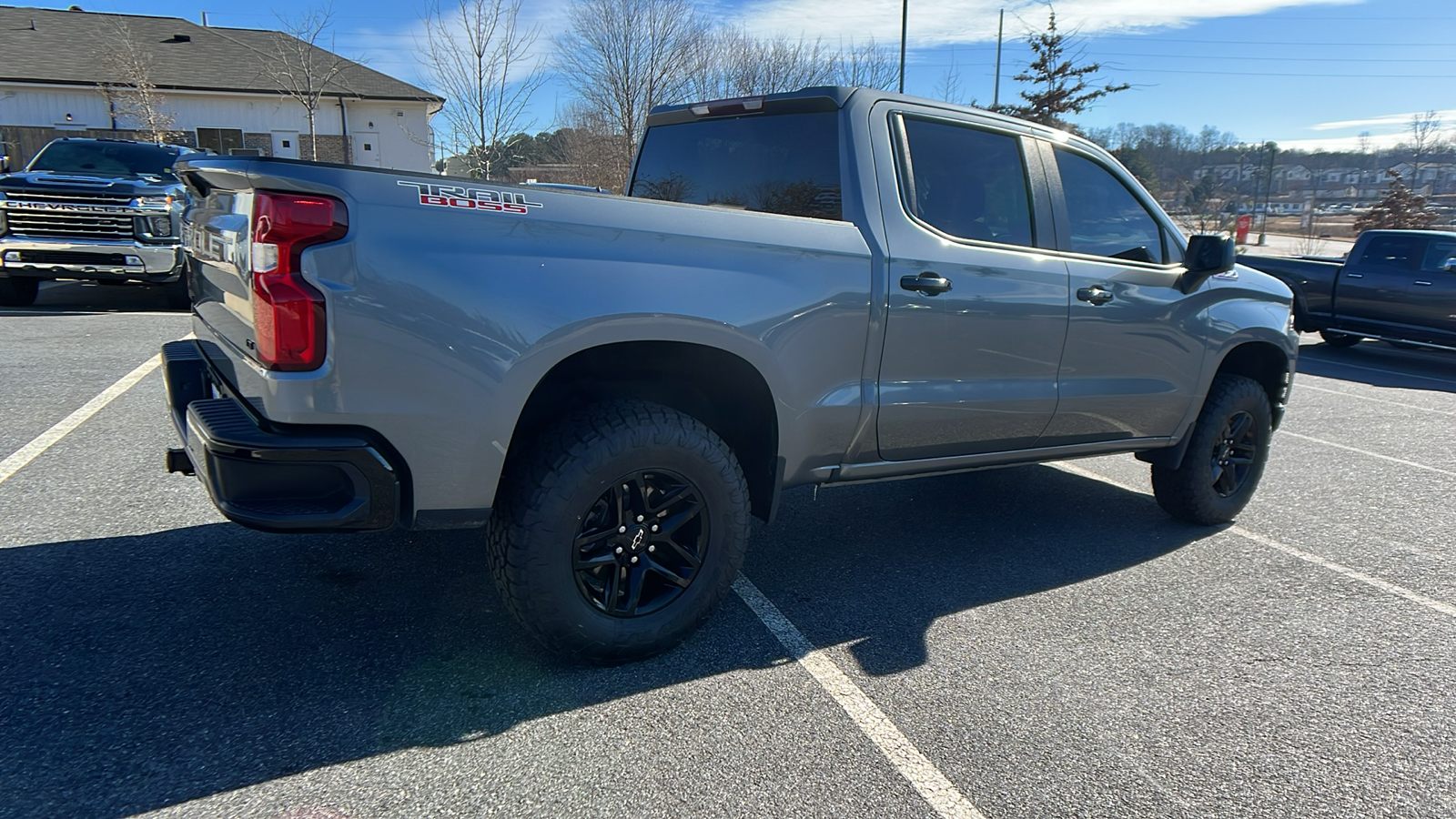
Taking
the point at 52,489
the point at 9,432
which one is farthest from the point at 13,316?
the point at 52,489

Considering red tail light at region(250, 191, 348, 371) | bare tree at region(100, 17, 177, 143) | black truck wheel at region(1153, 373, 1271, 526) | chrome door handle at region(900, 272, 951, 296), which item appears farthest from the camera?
bare tree at region(100, 17, 177, 143)

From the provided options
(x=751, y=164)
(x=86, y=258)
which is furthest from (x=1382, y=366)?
(x=86, y=258)

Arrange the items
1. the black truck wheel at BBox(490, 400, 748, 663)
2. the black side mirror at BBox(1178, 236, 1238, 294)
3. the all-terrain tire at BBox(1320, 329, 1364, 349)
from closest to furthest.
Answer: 1. the black truck wheel at BBox(490, 400, 748, 663)
2. the black side mirror at BBox(1178, 236, 1238, 294)
3. the all-terrain tire at BBox(1320, 329, 1364, 349)

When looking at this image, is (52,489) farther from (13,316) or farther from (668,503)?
(13,316)

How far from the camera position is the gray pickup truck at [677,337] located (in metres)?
2.51

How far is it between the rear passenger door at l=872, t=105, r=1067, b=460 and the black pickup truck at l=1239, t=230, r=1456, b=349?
35.0ft

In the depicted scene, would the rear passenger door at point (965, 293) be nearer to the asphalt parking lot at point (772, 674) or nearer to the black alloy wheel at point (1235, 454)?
the asphalt parking lot at point (772, 674)

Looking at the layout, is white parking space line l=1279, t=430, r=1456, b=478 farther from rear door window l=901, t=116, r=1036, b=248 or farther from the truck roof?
rear door window l=901, t=116, r=1036, b=248

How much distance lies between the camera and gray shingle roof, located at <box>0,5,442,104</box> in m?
30.0

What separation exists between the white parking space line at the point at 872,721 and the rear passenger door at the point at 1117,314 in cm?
152

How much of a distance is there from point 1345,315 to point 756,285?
1264cm

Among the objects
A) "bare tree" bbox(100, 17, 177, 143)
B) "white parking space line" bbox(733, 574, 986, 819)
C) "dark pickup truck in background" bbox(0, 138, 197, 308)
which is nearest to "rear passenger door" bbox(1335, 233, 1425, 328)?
"white parking space line" bbox(733, 574, 986, 819)

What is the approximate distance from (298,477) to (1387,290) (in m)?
13.8

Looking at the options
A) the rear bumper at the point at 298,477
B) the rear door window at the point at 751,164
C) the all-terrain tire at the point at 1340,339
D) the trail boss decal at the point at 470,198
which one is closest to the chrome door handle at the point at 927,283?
the rear door window at the point at 751,164
